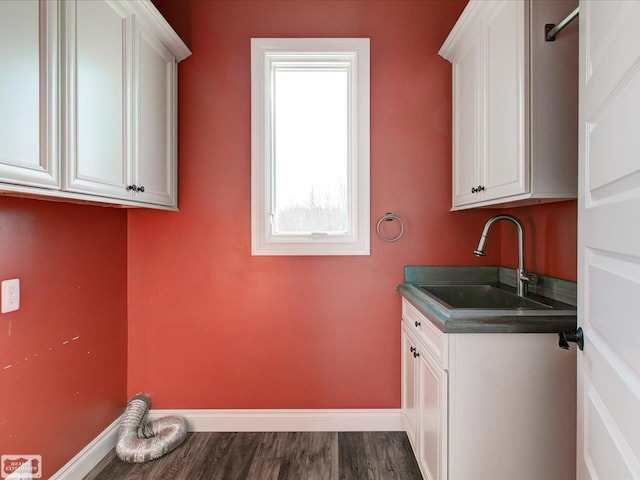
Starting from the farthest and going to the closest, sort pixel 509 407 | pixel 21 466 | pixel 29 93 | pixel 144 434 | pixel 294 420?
pixel 294 420, pixel 144 434, pixel 21 466, pixel 509 407, pixel 29 93

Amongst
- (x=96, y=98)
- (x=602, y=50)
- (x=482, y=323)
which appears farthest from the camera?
(x=96, y=98)

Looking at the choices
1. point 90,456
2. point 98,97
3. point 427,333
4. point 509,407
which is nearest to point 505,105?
point 427,333

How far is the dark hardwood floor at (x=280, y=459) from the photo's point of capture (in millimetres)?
1764

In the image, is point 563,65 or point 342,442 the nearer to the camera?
point 563,65

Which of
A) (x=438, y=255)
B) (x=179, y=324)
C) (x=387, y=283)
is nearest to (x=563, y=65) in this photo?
(x=438, y=255)

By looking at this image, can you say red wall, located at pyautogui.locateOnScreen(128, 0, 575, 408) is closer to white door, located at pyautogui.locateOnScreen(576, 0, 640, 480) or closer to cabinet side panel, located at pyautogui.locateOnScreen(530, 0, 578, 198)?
cabinet side panel, located at pyautogui.locateOnScreen(530, 0, 578, 198)

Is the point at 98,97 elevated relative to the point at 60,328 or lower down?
elevated

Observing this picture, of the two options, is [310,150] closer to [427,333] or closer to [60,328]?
[427,333]

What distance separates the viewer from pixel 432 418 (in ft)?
4.81

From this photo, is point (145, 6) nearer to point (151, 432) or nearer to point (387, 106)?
point (387, 106)

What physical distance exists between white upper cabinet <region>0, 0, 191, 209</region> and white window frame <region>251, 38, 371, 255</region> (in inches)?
19.0

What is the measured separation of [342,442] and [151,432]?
3.74 ft

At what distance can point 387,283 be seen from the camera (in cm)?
216

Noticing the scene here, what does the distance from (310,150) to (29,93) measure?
1.41m
